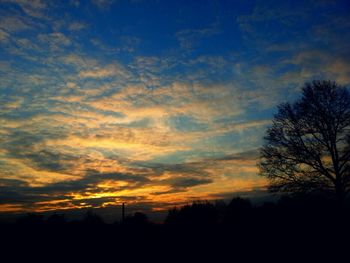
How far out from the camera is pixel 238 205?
5216cm

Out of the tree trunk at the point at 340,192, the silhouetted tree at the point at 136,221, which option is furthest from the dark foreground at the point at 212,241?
the silhouetted tree at the point at 136,221

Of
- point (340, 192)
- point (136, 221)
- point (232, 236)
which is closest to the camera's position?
point (340, 192)

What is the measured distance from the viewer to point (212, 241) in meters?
18.3

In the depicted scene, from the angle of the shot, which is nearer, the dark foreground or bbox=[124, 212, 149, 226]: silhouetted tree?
the dark foreground

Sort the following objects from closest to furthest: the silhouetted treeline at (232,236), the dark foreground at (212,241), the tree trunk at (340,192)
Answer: the dark foreground at (212,241), the silhouetted treeline at (232,236), the tree trunk at (340,192)

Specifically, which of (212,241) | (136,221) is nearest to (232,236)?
(212,241)

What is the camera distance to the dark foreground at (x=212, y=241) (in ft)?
44.9

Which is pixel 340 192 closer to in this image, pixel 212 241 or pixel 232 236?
pixel 232 236

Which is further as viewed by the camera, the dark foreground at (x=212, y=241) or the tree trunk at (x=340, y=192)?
the tree trunk at (x=340, y=192)

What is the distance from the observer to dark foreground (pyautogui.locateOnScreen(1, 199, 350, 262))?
1367 centimetres

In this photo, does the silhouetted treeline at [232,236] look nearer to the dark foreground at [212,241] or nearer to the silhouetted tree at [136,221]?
the dark foreground at [212,241]


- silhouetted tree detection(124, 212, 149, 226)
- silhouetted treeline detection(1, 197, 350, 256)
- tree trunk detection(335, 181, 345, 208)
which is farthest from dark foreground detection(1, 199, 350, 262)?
silhouetted tree detection(124, 212, 149, 226)

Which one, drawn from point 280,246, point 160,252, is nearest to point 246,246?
point 280,246

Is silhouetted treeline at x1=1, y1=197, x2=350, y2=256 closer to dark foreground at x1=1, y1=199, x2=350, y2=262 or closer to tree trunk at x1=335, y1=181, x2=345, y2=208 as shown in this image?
dark foreground at x1=1, y1=199, x2=350, y2=262
